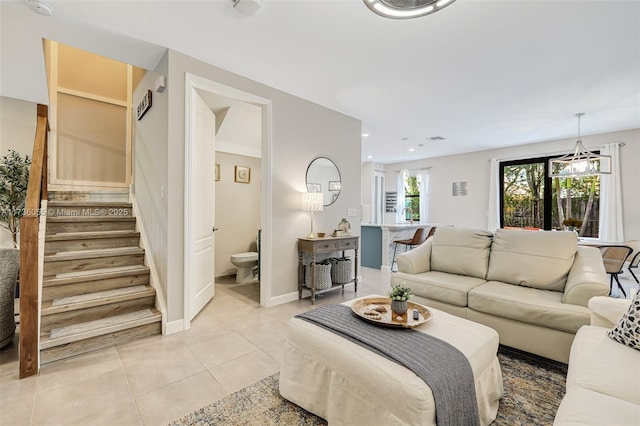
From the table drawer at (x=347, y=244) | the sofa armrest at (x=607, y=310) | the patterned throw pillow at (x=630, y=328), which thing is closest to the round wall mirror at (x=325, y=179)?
the table drawer at (x=347, y=244)

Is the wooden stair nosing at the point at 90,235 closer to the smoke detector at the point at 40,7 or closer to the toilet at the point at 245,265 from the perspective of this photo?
the toilet at the point at 245,265

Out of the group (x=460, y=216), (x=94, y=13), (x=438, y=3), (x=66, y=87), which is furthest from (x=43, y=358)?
(x=460, y=216)

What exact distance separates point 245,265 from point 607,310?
4.00 meters

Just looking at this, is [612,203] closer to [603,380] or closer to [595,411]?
[603,380]

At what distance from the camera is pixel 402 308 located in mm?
1819

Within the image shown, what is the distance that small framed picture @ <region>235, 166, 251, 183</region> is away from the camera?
16.6 ft

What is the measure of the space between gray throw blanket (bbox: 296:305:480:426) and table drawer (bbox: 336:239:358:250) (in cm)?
217

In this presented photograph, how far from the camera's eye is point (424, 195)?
766 cm

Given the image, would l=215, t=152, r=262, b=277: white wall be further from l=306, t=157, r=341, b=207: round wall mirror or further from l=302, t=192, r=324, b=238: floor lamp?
l=302, t=192, r=324, b=238: floor lamp

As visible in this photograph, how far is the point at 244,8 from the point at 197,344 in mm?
2679

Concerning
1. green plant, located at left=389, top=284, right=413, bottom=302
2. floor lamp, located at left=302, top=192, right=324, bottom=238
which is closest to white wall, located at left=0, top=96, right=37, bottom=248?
floor lamp, located at left=302, top=192, right=324, bottom=238

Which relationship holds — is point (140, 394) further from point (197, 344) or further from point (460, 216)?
point (460, 216)

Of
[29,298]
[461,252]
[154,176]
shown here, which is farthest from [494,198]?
[29,298]

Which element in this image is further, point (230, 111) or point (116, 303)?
point (230, 111)
